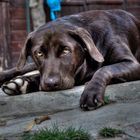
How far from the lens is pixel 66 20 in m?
5.44

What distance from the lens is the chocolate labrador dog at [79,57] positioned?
4672 millimetres

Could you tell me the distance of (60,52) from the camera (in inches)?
190

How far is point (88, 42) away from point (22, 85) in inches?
28.7

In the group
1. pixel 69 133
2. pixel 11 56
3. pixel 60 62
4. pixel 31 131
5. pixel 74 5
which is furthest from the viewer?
pixel 74 5

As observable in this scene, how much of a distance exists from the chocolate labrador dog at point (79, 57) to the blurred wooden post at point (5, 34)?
447 centimetres

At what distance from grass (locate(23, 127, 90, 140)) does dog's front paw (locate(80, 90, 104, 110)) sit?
1.66ft

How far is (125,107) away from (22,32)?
6.50m

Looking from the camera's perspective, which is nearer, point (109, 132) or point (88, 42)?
point (109, 132)

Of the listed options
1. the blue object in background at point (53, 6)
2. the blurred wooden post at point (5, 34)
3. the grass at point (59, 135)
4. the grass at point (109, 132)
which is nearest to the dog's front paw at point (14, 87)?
the grass at point (59, 135)

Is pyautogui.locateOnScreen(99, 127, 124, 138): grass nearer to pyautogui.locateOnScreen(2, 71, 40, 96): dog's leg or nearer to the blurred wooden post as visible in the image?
pyautogui.locateOnScreen(2, 71, 40, 96): dog's leg

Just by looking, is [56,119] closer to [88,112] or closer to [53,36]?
[88,112]

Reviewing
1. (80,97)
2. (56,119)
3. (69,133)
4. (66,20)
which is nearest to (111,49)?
(66,20)

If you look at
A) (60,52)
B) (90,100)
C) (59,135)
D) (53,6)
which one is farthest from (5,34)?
(59,135)

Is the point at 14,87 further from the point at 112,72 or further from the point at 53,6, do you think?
the point at 53,6
